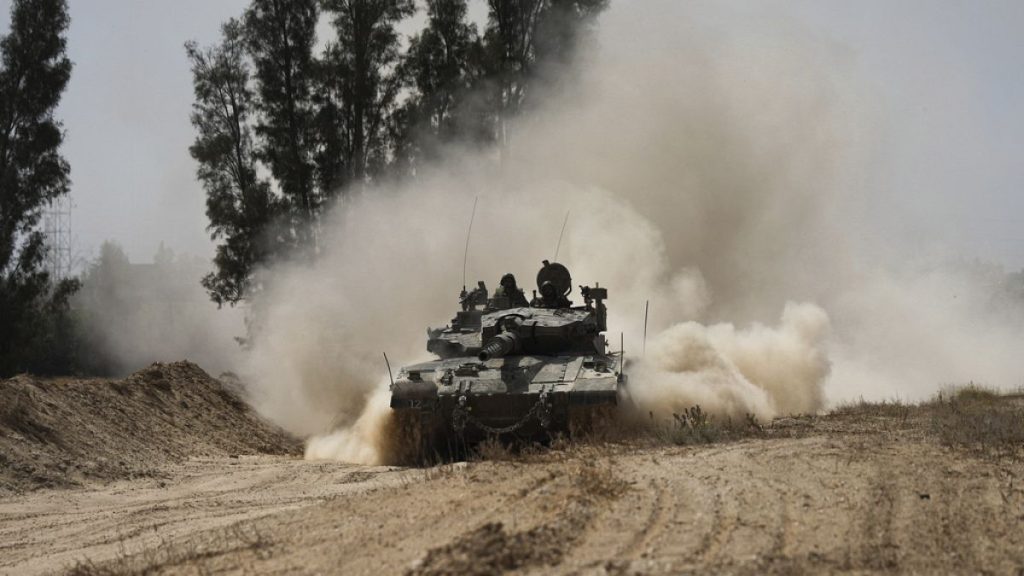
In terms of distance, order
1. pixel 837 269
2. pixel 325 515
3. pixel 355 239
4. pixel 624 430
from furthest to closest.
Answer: pixel 837 269
pixel 355 239
pixel 624 430
pixel 325 515

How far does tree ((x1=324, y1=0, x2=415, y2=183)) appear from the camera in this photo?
36062 mm

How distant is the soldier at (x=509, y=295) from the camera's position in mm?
19370

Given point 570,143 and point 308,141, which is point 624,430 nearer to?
point 570,143

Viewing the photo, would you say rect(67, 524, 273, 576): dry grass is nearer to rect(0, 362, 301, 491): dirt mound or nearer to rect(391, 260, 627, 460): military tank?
rect(391, 260, 627, 460): military tank

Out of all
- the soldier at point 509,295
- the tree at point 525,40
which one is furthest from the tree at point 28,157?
the soldier at point 509,295

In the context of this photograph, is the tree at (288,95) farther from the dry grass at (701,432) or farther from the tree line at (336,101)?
the dry grass at (701,432)

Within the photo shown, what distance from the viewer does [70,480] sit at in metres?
15.3

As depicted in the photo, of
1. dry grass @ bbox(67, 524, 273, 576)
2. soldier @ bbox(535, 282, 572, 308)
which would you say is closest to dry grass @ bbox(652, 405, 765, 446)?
soldier @ bbox(535, 282, 572, 308)

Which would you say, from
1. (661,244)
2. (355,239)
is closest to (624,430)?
(661,244)

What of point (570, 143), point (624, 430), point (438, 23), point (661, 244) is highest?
point (438, 23)

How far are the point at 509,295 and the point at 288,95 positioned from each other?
62.6 ft

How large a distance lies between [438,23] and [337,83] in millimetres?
4151

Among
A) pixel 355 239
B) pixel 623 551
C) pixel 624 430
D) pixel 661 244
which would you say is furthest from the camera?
pixel 355 239

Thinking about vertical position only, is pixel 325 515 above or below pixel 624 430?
below
